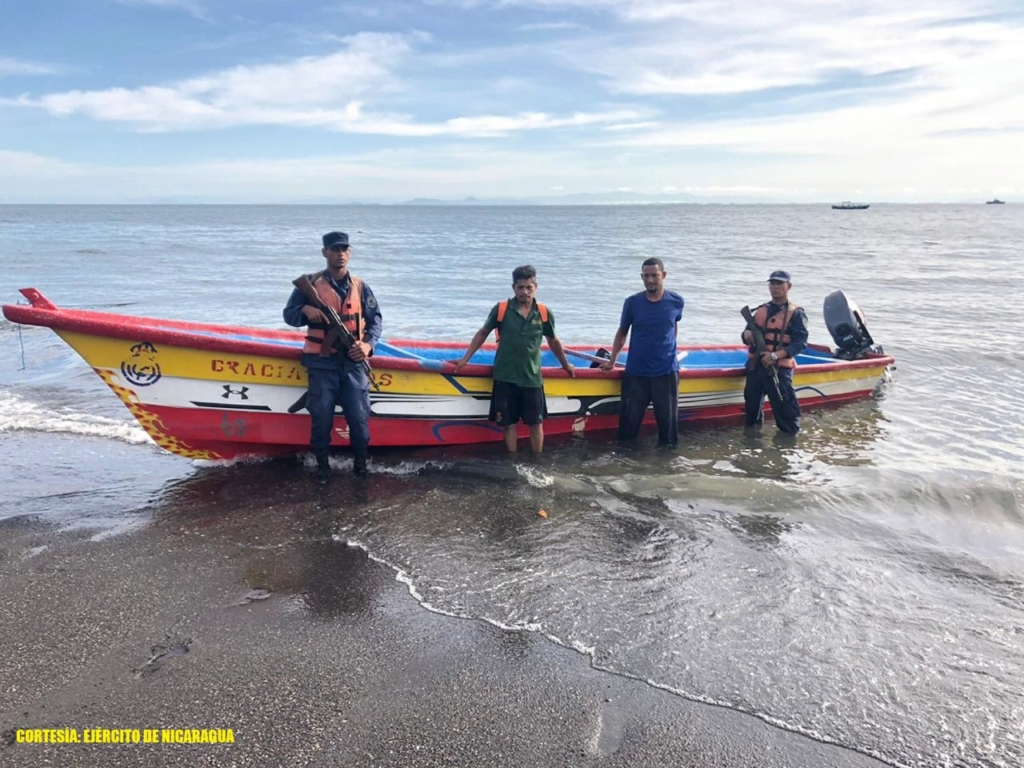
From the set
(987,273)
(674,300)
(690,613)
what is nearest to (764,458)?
(674,300)

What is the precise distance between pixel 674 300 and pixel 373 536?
353 cm

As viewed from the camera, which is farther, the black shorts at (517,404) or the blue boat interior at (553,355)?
the blue boat interior at (553,355)

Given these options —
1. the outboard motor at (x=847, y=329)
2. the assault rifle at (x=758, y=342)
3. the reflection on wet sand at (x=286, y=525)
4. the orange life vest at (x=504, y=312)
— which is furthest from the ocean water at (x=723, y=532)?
the orange life vest at (x=504, y=312)

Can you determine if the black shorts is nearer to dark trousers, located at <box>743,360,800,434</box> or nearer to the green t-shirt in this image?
the green t-shirt

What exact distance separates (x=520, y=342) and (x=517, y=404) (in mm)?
647

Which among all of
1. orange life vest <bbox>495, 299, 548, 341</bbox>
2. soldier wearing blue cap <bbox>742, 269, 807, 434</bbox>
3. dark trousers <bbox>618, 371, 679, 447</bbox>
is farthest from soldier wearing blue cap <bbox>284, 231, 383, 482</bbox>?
soldier wearing blue cap <bbox>742, 269, 807, 434</bbox>

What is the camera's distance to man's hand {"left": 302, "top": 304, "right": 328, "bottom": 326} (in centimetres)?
529

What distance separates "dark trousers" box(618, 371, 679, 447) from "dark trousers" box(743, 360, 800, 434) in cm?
122

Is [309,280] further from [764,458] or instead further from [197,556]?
[764,458]

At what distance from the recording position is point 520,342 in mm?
6055

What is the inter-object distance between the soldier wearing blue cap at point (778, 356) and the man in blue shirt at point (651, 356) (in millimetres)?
1222

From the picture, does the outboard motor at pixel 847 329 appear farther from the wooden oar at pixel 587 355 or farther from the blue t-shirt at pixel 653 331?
the blue t-shirt at pixel 653 331

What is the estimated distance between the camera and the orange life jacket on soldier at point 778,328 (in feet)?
24.0

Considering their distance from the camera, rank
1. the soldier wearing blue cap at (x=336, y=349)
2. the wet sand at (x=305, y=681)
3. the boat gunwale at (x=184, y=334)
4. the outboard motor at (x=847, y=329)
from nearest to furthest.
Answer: the wet sand at (x=305, y=681), the boat gunwale at (x=184, y=334), the soldier wearing blue cap at (x=336, y=349), the outboard motor at (x=847, y=329)
